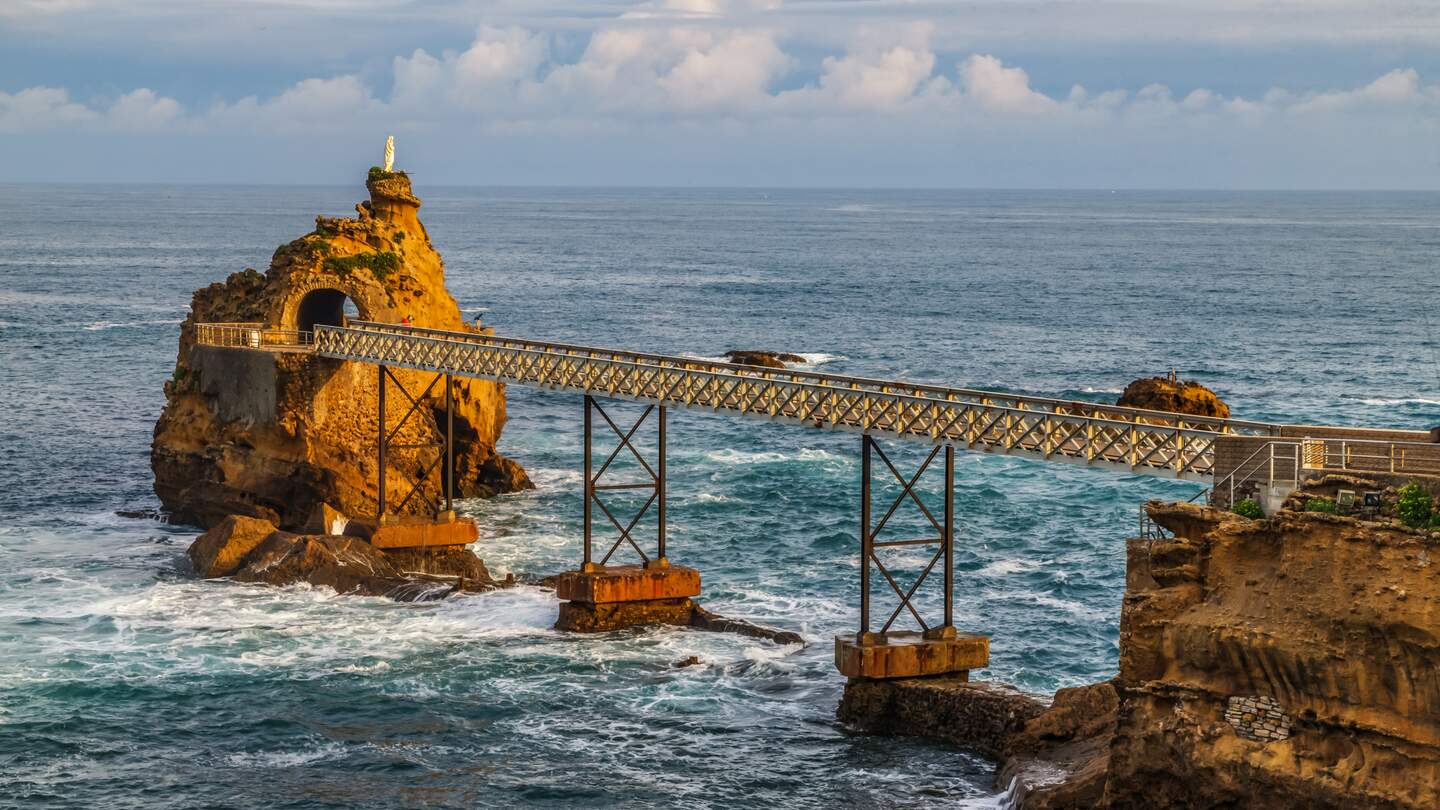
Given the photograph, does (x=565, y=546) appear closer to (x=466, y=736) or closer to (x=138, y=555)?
(x=138, y=555)

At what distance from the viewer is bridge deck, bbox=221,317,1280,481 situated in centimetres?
3397

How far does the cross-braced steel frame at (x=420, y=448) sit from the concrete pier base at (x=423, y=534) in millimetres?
504

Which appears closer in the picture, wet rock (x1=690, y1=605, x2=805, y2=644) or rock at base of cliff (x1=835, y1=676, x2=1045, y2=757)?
rock at base of cliff (x1=835, y1=676, x2=1045, y2=757)

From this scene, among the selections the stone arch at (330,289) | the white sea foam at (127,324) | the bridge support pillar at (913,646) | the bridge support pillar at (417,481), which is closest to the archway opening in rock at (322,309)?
the stone arch at (330,289)

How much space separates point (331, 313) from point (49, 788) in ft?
113

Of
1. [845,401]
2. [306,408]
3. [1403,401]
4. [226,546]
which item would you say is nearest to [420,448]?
[306,408]

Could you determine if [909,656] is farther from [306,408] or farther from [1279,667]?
[306,408]

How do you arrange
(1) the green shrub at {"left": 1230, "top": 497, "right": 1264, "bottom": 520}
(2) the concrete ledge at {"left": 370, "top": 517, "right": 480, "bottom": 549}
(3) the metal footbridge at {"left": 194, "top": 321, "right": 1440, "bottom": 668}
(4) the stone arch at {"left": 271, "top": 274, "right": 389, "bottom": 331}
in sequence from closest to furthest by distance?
1. (1) the green shrub at {"left": 1230, "top": 497, "right": 1264, "bottom": 520}
2. (3) the metal footbridge at {"left": 194, "top": 321, "right": 1440, "bottom": 668}
3. (2) the concrete ledge at {"left": 370, "top": 517, "right": 480, "bottom": 549}
4. (4) the stone arch at {"left": 271, "top": 274, "right": 389, "bottom": 331}

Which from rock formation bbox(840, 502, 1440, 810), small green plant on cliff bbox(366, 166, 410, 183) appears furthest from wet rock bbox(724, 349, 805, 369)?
rock formation bbox(840, 502, 1440, 810)

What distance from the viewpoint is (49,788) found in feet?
111

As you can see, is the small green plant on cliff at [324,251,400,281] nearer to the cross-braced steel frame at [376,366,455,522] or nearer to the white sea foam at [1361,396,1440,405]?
the cross-braced steel frame at [376,366,455,522]

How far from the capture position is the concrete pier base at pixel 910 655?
37.1 meters

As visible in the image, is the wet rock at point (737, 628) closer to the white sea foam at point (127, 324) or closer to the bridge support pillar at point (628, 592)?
the bridge support pillar at point (628, 592)

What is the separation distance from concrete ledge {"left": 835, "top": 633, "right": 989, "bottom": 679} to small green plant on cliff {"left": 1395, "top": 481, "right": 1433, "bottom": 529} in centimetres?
1326
